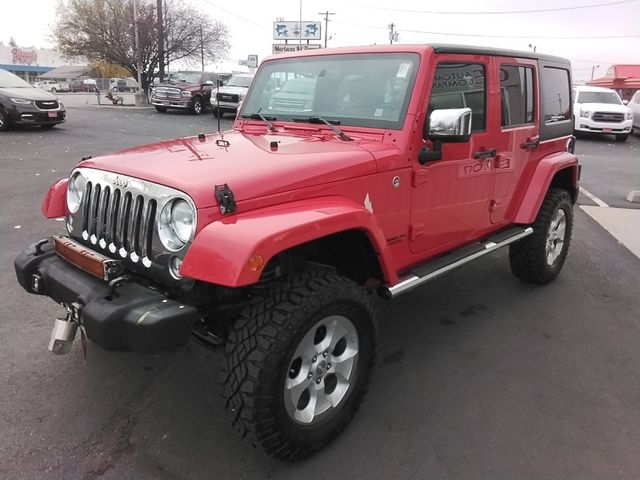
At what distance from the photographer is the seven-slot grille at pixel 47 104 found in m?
13.8

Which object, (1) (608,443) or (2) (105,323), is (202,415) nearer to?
(2) (105,323)

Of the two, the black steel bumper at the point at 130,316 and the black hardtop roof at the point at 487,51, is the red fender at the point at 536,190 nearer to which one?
the black hardtop roof at the point at 487,51

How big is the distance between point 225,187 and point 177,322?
61 centimetres

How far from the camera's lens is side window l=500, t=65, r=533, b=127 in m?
3.91

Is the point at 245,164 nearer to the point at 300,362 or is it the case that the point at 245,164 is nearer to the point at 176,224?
the point at 176,224

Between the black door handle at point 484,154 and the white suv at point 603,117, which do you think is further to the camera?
the white suv at point 603,117

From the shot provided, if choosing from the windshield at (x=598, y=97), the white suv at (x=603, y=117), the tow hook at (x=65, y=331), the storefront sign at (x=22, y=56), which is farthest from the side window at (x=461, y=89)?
the storefront sign at (x=22, y=56)

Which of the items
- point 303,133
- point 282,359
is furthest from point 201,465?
point 303,133

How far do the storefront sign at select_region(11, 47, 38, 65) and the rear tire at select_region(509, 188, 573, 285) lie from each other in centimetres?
8515

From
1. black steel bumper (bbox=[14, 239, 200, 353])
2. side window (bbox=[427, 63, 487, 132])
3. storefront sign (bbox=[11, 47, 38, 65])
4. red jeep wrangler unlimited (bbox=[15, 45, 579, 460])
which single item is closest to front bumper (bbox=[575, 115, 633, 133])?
red jeep wrangler unlimited (bbox=[15, 45, 579, 460])

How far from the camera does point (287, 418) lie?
240 centimetres

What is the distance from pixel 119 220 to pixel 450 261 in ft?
6.78

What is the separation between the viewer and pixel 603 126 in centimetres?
1683

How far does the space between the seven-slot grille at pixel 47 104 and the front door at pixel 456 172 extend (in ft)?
43.7
